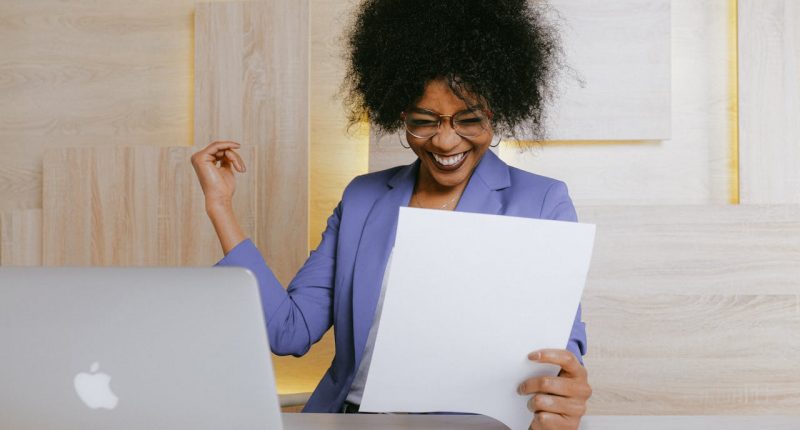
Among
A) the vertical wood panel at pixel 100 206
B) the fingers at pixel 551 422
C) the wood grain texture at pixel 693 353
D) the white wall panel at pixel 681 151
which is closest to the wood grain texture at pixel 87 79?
the vertical wood panel at pixel 100 206

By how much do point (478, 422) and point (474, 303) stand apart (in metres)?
0.18

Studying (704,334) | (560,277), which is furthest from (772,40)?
(560,277)

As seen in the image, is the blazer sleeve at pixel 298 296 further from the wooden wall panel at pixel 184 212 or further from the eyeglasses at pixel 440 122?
the wooden wall panel at pixel 184 212

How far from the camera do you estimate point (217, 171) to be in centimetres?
170

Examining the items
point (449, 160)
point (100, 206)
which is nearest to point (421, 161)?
Result: point (449, 160)

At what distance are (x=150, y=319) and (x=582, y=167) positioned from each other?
6.85ft

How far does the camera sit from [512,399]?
112 cm

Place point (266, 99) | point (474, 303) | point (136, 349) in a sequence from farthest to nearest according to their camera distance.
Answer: point (266, 99)
point (474, 303)
point (136, 349)

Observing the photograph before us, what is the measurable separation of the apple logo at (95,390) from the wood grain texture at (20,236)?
2.29m

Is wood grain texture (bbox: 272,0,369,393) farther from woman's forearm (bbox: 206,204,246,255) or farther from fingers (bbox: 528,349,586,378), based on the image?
fingers (bbox: 528,349,586,378)

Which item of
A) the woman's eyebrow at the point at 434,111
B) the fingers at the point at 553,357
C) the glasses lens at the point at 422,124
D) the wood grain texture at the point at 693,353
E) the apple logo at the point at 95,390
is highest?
the woman's eyebrow at the point at 434,111

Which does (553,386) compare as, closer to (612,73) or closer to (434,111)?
(434,111)

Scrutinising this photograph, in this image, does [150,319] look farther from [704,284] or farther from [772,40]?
[772,40]

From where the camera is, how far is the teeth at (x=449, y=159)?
1703 mm
